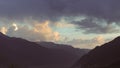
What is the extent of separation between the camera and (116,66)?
149 m

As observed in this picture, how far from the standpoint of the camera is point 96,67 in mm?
198125

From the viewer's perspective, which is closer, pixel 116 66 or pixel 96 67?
pixel 116 66

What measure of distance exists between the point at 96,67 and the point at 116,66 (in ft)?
164
